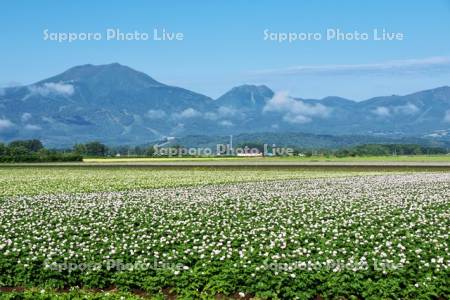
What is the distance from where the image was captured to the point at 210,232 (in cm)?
1571

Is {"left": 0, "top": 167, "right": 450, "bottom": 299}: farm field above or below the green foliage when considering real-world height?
below

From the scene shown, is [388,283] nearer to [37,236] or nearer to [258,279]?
[258,279]

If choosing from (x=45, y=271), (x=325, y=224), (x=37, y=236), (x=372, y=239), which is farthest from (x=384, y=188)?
(x=45, y=271)

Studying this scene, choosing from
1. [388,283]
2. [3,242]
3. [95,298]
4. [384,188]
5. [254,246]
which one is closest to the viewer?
[95,298]

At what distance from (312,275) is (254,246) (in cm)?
268

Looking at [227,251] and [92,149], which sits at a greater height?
[92,149]

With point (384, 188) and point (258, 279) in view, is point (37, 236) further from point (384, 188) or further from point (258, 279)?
point (384, 188)

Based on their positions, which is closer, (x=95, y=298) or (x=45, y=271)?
(x=95, y=298)

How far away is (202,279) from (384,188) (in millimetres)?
20760

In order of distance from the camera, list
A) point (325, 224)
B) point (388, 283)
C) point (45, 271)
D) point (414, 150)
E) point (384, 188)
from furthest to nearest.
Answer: point (414, 150) → point (384, 188) → point (325, 224) → point (45, 271) → point (388, 283)

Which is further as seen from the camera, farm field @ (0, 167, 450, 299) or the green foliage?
the green foliage

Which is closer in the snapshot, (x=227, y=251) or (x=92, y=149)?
(x=227, y=251)

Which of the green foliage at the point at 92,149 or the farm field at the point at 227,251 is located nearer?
the farm field at the point at 227,251

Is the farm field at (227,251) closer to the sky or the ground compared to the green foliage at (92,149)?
closer to the ground
